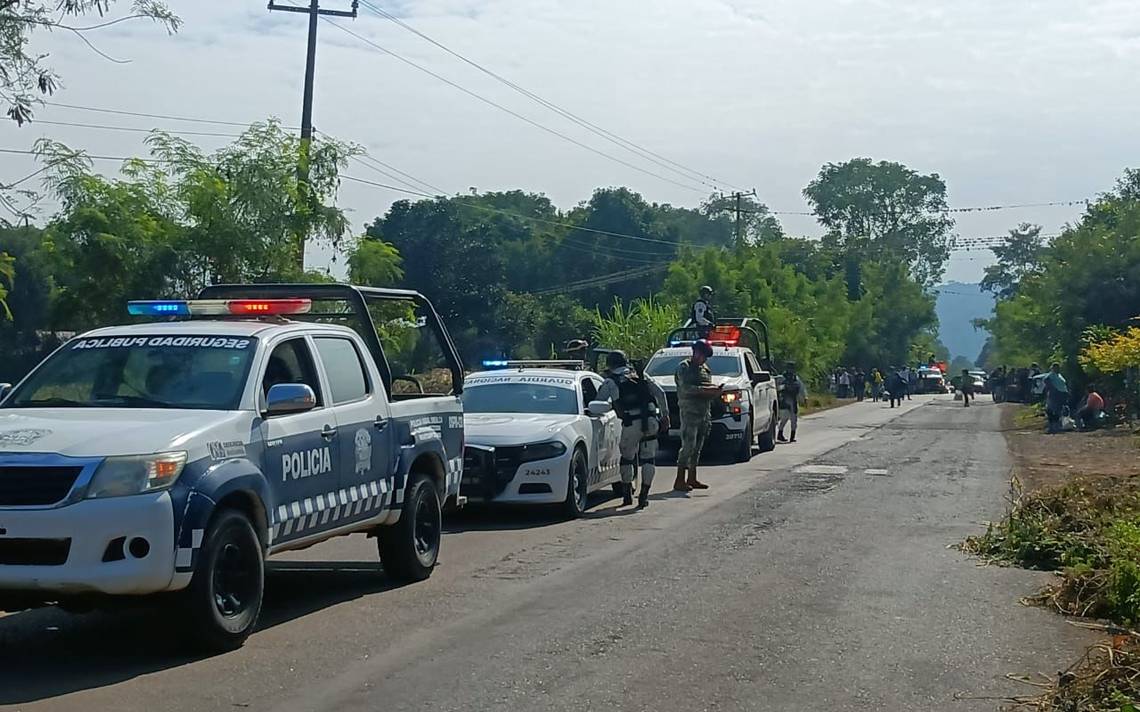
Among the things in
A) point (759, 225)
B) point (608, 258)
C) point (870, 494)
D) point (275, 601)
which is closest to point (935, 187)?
point (759, 225)

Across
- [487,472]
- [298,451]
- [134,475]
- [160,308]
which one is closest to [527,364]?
[487,472]

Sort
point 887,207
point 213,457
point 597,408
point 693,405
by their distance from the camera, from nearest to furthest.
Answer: point 213,457
point 597,408
point 693,405
point 887,207

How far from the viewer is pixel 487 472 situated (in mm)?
14328

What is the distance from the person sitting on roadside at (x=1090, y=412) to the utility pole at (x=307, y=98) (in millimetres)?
19957

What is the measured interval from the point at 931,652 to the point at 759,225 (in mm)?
110897

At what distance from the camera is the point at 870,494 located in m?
18.2

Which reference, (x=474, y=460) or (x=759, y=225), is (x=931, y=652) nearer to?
(x=474, y=460)

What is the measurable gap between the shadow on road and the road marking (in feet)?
38.0

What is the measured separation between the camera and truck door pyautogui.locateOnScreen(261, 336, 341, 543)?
872 centimetres

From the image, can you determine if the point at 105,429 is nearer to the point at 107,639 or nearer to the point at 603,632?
the point at 107,639

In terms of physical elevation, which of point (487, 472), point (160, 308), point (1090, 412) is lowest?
point (487, 472)

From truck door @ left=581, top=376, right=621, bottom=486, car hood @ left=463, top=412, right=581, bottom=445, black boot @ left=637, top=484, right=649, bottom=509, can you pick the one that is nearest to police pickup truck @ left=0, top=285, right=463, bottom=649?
car hood @ left=463, top=412, right=581, bottom=445

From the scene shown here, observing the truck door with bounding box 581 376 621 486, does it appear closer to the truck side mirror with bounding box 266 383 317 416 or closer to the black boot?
the black boot

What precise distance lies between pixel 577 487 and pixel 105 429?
25.5ft
